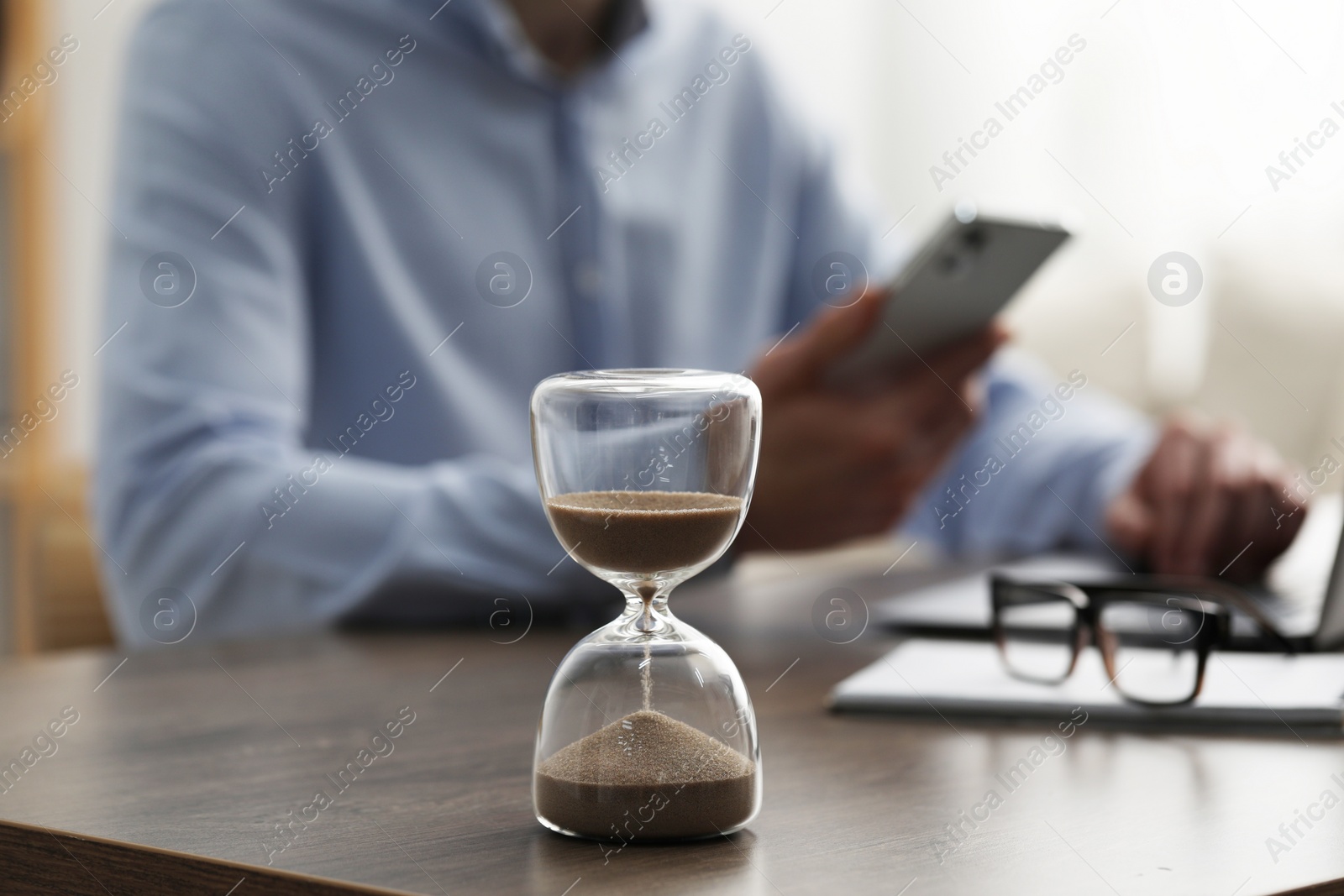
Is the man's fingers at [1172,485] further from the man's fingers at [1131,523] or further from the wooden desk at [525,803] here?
the wooden desk at [525,803]

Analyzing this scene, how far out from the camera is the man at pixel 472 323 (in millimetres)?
1175

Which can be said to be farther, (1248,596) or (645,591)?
(1248,596)

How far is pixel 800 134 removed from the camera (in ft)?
6.34

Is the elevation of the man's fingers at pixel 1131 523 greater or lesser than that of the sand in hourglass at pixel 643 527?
lesser

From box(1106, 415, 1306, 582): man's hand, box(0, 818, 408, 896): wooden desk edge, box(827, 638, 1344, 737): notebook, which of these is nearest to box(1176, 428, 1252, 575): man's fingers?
box(1106, 415, 1306, 582): man's hand

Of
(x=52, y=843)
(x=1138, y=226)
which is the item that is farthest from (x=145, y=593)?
(x=1138, y=226)

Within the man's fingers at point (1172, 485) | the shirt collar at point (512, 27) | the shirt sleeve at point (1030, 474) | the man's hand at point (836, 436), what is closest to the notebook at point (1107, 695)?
the man's hand at point (836, 436)

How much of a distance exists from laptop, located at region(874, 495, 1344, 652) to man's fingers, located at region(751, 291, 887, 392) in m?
0.22

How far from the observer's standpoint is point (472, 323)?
155 cm

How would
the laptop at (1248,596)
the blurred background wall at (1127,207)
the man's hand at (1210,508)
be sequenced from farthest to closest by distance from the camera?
the blurred background wall at (1127,207) < the man's hand at (1210,508) < the laptop at (1248,596)

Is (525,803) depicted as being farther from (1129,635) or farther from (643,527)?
(1129,635)

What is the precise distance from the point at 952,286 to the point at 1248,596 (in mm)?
414

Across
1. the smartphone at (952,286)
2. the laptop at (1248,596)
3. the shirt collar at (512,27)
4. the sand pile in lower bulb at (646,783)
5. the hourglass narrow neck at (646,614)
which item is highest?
the shirt collar at (512,27)

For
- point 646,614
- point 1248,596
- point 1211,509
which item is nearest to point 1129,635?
point 1248,596
